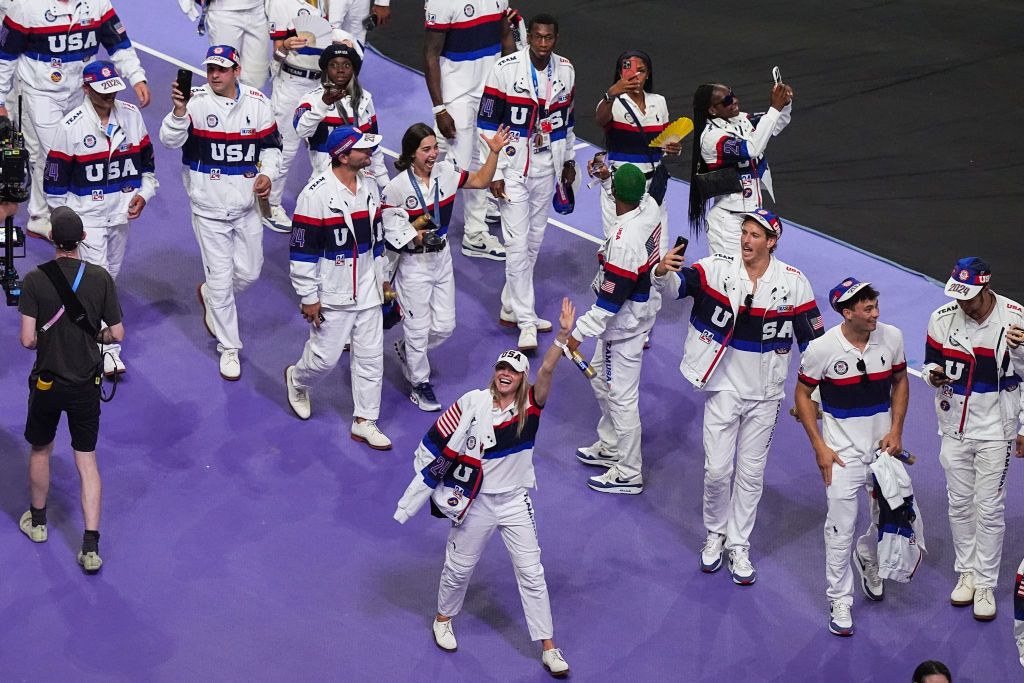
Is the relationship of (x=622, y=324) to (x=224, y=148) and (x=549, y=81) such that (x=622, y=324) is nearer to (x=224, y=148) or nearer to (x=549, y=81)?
(x=549, y=81)

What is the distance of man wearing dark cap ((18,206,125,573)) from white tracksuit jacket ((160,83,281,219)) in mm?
1877

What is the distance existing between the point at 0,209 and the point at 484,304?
4104 mm

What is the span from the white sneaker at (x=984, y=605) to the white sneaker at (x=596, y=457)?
2.53 meters

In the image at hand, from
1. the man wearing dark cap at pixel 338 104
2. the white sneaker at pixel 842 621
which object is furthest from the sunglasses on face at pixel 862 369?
the man wearing dark cap at pixel 338 104

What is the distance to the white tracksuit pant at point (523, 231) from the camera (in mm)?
10938

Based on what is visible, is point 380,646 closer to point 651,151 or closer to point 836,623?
point 836,623

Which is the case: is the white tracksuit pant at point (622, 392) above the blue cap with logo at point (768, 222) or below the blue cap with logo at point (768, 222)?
below

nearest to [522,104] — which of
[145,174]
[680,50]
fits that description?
[145,174]

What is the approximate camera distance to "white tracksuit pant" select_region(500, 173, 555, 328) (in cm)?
1094

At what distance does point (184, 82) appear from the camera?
9.98 m

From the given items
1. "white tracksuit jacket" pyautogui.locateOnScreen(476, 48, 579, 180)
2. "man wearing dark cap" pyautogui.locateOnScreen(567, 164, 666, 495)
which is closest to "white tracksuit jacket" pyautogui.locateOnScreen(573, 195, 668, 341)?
"man wearing dark cap" pyautogui.locateOnScreen(567, 164, 666, 495)

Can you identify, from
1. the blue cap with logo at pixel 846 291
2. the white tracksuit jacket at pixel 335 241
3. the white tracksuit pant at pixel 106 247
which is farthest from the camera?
the white tracksuit pant at pixel 106 247

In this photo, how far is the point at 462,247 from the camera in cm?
1252

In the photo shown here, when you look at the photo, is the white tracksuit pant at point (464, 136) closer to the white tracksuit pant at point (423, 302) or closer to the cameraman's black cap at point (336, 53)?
the cameraman's black cap at point (336, 53)
